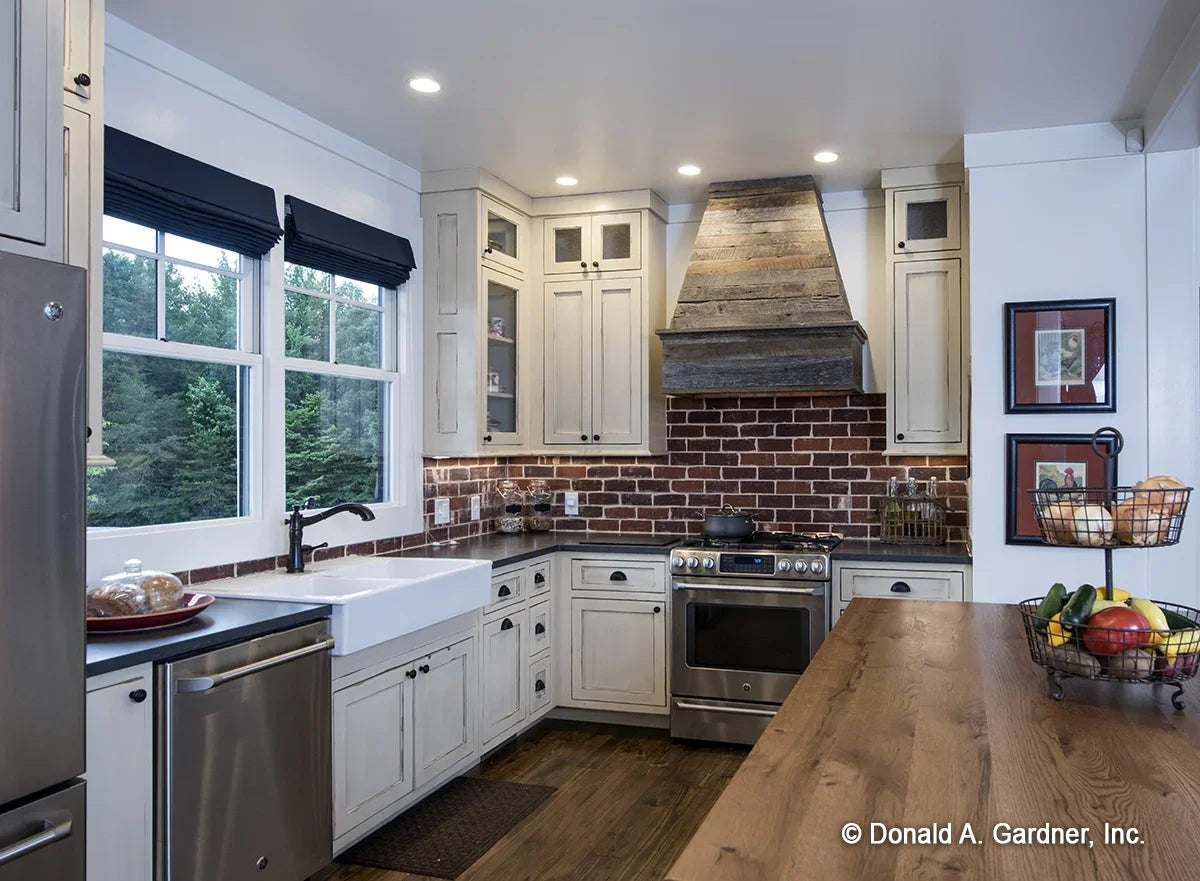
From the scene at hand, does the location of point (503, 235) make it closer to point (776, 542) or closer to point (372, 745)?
point (776, 542)

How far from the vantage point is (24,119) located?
1855mm

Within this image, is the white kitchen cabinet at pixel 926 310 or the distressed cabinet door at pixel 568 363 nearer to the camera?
the white kitchen cabinet at pixel 926 310

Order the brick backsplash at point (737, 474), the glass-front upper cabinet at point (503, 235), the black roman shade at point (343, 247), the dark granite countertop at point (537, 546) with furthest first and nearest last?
1. the brick backsplash at point (737, 474)
2. the glass-front upper cabinet at point (503, 235)
3. the dark granite countertop at point (537, 546)
4. the black roman shade at point (343, 247)

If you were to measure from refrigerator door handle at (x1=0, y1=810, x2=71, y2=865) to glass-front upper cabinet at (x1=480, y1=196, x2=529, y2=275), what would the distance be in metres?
3.17

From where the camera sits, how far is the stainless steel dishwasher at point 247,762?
2.41 m

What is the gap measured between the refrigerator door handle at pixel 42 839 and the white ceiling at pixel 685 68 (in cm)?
218

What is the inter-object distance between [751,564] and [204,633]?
258cm

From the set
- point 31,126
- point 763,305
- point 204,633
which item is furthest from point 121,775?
point 763,305

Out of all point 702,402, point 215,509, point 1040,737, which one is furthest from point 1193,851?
point 702,402

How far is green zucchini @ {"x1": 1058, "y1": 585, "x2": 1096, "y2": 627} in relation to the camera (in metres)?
1.60

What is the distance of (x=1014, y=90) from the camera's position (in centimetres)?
355

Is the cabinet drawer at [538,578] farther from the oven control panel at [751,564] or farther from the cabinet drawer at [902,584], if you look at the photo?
the cabinet drawer at [902,584]

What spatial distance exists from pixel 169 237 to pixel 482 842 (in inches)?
90.0

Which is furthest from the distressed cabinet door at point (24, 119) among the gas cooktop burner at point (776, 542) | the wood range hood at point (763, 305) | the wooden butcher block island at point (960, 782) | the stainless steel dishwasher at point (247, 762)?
the gas cooktop burner at point (776, 542)
